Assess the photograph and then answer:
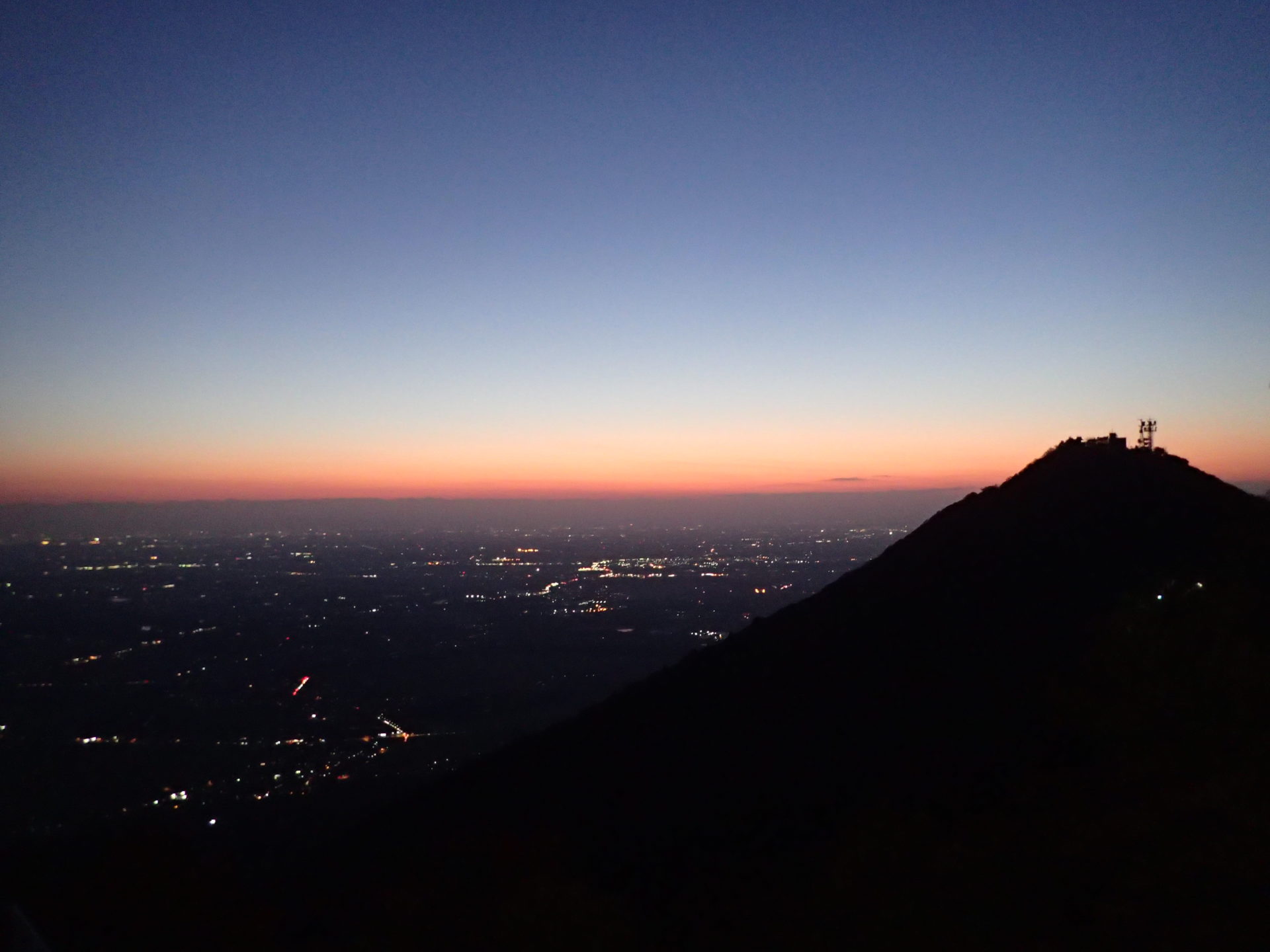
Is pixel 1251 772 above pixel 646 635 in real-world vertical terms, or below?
above

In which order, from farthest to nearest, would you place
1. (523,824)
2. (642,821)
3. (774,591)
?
1. (774,591)
2. (523,824)
3. (642,821)

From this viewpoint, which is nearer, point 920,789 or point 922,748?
point 920,789

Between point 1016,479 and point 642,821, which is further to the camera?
point 1016,479

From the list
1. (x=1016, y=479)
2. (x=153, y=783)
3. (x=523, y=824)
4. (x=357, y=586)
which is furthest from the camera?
(x=357, y=586)

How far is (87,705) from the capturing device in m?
40.8

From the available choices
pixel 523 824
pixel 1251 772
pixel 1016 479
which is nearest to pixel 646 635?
pixel 1016 479

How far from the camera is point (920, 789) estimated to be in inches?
402

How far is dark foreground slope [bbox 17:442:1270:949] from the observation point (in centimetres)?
790

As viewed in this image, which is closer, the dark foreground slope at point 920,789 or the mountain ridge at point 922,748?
the dark foreground slope at point 920,789

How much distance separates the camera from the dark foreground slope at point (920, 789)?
7902 millimetres

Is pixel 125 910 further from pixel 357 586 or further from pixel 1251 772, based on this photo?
pixel 357 586

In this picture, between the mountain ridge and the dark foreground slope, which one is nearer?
the dark foreground slope

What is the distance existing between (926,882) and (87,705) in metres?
46.3

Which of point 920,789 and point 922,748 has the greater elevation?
point 922,748
